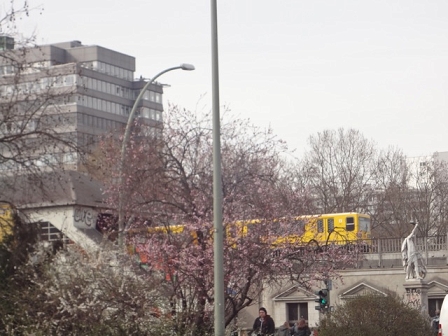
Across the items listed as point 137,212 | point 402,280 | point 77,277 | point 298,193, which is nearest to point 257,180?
point 137,212

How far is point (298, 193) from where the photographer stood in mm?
36938

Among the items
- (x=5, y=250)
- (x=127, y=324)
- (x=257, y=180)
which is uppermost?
(x=257, y=180)

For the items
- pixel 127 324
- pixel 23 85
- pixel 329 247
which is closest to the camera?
pixel 127 324

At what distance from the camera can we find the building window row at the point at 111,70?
135m

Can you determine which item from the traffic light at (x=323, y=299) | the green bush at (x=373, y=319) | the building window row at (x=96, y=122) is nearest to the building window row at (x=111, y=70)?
the building window row at (x=96, y=122)

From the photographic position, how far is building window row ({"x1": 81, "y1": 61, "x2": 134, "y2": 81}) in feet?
442

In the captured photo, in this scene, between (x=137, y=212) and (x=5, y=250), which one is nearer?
(x=5, y=250)

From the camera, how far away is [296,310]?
61750 millimetres

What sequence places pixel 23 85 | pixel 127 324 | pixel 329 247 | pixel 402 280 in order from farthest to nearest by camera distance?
pixel 402 280 < pixel 329 247 < pixel 23 85 < pixel 127 324

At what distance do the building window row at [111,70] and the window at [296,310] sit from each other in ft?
243

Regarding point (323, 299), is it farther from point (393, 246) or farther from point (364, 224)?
point (364, 224)

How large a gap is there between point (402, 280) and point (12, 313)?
1582 inches

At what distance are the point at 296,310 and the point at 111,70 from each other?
82.2m

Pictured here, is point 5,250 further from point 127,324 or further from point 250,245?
point 250,245
